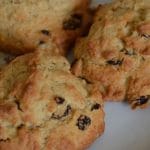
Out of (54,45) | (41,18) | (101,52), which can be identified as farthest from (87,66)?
(41,18)

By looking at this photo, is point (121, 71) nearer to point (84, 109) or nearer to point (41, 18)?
point (84, 109)

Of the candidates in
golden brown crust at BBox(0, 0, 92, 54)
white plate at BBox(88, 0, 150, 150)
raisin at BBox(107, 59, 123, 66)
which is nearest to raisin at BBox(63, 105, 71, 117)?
white plate at BBox(88, 0, 150, 150)

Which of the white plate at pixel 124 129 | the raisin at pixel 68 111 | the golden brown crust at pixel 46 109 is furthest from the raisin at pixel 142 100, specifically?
the raisin at pixel 68 111

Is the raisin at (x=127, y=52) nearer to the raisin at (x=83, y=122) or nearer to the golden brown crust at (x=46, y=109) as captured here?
the golden brown crust at (x=46, y=109)

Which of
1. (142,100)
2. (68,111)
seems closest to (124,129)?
(142,100)

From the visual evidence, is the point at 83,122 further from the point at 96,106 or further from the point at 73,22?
the point at 73,22
